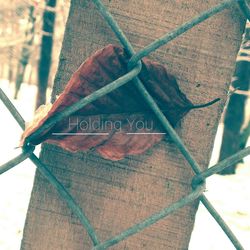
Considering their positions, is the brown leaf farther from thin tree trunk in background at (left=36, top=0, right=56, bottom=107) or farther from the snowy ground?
A: thin tree trunk in background at (left=36, top=0, right=56, bottom=107)

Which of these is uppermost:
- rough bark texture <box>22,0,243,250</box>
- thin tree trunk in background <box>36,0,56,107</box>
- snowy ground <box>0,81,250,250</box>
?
thin tree trunk in background <box>36,0,56,107</box>

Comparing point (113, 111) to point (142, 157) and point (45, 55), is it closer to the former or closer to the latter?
point (142, 157)

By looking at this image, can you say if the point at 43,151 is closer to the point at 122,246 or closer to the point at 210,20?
the point at 122,246

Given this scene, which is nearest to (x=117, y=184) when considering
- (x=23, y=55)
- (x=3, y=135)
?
(x=3, y=135)

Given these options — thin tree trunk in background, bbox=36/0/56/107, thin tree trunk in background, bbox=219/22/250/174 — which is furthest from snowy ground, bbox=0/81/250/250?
thin tree trunk in background, bbox=36/0/56/107

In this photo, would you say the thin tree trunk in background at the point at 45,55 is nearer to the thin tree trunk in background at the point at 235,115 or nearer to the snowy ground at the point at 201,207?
the snowy ground at the point at 201,207

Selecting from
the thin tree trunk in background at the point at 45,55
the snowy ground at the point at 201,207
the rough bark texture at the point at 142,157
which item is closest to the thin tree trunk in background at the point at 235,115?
the snowy ground at the point at 201,207
